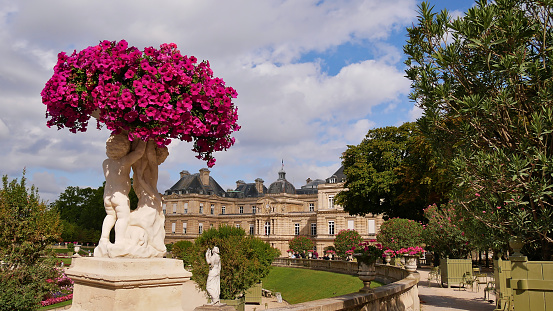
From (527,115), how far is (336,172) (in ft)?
178

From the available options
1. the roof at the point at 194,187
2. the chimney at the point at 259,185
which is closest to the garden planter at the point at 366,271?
the roof at the point at 194,187

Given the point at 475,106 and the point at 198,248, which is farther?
the point at 198,248

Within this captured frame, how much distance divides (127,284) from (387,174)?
30619 mm

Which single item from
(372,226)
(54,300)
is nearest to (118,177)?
(54,300)

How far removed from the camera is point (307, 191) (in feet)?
232

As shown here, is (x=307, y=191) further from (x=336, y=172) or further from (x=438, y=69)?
(x=438, y=69)

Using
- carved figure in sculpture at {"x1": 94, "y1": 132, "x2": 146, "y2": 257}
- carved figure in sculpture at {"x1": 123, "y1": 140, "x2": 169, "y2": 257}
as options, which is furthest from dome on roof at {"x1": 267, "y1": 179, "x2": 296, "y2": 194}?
carved figure in sculpture at {"x1": 94, "y1": 132, "x2": 146, "y2": 257}

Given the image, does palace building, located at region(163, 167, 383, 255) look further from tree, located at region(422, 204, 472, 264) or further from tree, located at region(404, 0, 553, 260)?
tree, located at region(404, 0, 553, 260)

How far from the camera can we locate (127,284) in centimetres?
342

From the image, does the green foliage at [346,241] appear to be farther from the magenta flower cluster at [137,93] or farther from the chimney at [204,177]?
the chimney at [204,177]

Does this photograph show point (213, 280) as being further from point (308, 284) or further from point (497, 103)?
point (308, 284)

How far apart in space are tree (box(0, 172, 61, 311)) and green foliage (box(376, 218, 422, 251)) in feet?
51.8

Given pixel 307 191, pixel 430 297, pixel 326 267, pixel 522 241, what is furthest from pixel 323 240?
pixel 522 241

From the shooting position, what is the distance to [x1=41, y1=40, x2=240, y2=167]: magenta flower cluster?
3.60 m
